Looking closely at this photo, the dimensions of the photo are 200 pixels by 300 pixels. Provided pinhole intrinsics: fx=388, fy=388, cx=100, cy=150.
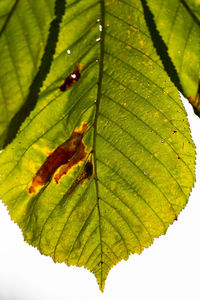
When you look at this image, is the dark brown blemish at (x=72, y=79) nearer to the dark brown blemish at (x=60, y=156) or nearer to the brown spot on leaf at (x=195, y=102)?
the dark brown blemish at (x=60, y=156)

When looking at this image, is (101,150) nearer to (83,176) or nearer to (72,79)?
(83,176)

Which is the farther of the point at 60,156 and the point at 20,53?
the point at 60,156

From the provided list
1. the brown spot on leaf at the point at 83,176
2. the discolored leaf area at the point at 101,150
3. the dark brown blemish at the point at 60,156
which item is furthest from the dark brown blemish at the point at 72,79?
the brown spot on leaf at the point at 83,176

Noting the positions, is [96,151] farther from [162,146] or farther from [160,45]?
[160,45]

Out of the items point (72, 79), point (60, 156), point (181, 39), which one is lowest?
point (60, 156)

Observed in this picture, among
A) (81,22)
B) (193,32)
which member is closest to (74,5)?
(81,22)

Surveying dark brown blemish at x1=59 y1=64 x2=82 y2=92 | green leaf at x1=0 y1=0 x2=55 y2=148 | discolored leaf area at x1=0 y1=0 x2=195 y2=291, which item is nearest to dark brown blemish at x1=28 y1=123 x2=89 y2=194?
discolored leaf area at x1=0 y1=0 x2=195 y2=291

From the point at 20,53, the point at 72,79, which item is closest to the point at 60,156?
the point at 72,79
